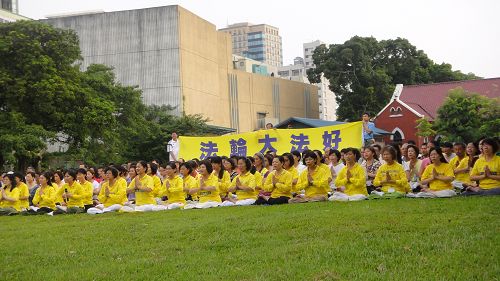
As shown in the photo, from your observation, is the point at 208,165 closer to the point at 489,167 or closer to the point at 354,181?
the point at 354,181

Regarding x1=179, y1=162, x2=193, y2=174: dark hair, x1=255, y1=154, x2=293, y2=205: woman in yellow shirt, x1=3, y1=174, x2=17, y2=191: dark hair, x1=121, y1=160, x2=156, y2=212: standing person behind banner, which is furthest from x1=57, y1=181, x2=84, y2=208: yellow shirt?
x1=255, y1=154, x2=293, y2=205: woman in yellow shirt

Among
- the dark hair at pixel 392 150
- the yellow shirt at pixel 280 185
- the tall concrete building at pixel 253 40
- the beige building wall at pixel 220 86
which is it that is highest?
the tall concrete building at pixel 253 40

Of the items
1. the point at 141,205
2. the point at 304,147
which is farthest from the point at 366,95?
the point at 141,205

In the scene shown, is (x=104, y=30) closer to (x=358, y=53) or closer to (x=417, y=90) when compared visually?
(x=358, y=53)

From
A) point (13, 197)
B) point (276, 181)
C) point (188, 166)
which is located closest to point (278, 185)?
point (276, 181)

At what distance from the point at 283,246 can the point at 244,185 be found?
6.62 m

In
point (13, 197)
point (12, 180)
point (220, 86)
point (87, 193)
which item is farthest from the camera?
point (220, 86)

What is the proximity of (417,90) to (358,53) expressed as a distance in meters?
7.82

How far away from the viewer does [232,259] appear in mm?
7074

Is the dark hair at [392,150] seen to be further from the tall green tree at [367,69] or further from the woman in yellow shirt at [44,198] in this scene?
the tall green tree at [367,69]

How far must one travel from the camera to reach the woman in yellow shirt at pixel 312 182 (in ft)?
42.9

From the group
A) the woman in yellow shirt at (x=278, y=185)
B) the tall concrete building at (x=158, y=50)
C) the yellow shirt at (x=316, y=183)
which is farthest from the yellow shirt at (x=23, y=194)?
the tall concrete building at (x=158, y=50)

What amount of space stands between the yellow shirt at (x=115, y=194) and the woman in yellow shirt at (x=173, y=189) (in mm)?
826

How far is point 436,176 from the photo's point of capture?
490 inches
